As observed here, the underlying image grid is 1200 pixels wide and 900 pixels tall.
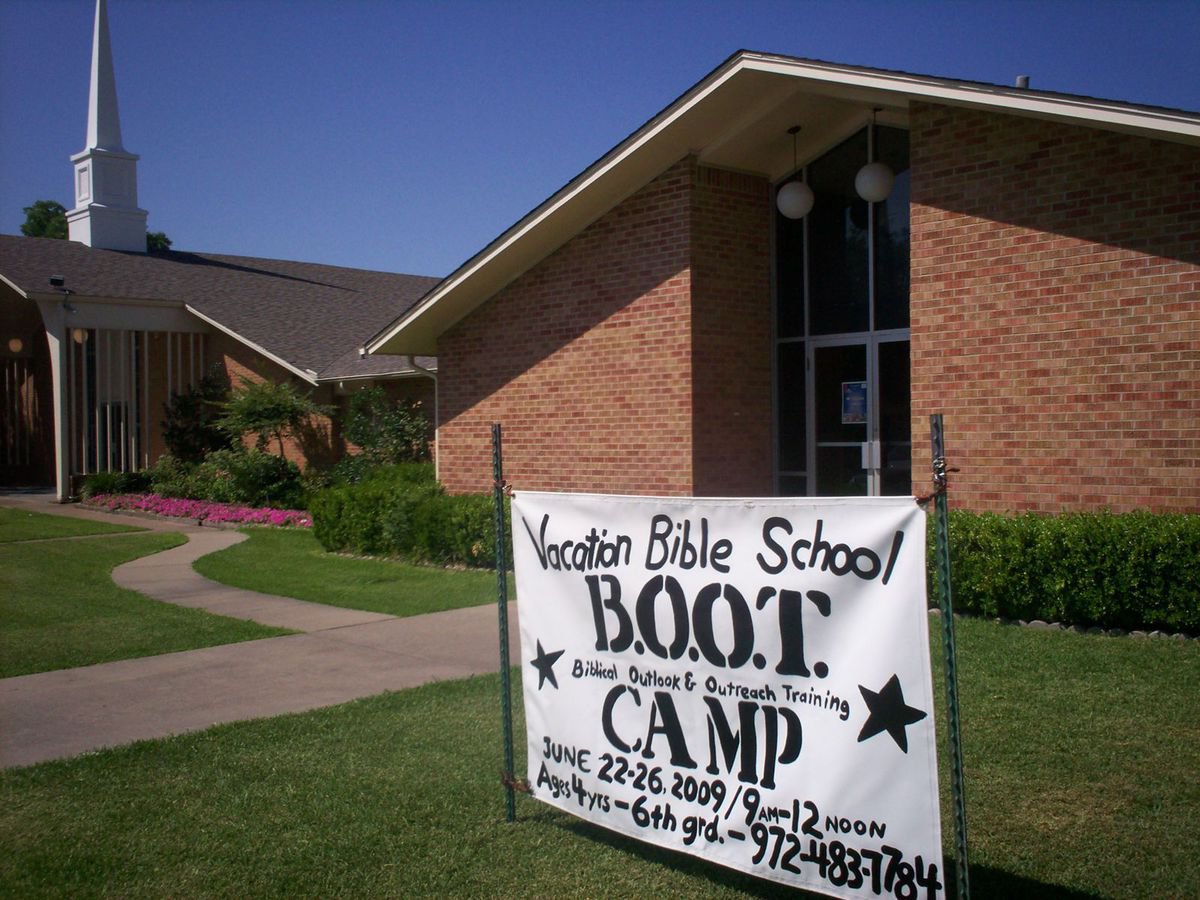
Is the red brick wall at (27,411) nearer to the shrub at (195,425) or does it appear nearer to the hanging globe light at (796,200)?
the shrub at (195,425)

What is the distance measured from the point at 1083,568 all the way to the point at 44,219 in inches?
2562

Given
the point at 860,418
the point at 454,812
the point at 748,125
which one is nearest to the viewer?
the point at 454,812

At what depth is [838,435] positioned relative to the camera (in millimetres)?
12047

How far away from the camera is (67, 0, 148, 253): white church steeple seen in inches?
1087

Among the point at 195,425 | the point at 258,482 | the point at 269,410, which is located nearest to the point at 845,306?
the point at 269,410

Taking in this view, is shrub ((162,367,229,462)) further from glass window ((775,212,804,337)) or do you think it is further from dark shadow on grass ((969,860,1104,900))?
dark shadow on grass ((969,860,1104,900))

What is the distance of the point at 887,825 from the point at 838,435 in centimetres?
869

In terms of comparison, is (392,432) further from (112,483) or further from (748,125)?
(748,125)

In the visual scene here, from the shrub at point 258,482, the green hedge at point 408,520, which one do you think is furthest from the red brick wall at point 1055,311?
the shrub at point 258,482

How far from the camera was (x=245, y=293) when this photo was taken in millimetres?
26062

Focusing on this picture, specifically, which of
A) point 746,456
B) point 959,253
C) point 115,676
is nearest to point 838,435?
point 746,456

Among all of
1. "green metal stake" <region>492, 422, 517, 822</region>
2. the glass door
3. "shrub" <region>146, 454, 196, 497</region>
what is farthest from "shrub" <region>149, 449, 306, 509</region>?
"green metal stake" <region>492, 422, 517, 822</region>

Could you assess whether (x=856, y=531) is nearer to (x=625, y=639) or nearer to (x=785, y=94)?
(x=625, y=639)

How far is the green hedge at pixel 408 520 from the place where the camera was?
13.0m
